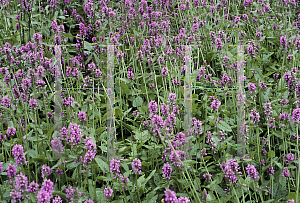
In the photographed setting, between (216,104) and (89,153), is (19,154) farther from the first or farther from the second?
(216,104)

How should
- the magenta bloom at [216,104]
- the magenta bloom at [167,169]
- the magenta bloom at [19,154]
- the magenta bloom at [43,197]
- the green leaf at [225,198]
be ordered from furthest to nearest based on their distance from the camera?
the magenta bloom at [216,104] → the green leaf at [225,198] → the magenta bloom at [167,169] → the magenta bloom at [19,154] → the magenta bloom at [43,197]

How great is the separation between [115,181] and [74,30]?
130 inches

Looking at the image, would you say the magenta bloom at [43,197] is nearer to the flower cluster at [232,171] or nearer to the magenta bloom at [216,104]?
the flower cluster at [232,171]

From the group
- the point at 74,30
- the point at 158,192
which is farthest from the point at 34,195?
the point at 74,30

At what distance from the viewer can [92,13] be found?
3.78 metres

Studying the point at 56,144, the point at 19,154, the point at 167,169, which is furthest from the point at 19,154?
the point at 167,169

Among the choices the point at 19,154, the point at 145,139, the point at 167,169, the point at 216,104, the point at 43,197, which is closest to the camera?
the point at 43,197

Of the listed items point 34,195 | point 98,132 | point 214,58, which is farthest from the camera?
point 214,58

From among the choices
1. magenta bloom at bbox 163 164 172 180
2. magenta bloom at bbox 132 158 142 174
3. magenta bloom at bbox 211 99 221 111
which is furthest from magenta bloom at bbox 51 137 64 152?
magenta bloom at bbox 211 99 221 111

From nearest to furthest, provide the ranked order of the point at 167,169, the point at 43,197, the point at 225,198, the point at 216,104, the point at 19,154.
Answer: the point at 43,197 → the point at 19,154 → the point at 167,169 → the point at 225,198 → the point at 216,104

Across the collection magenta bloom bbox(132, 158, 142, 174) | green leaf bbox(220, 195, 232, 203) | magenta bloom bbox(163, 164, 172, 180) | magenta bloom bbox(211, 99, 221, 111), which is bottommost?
green leaf bbox(220, 195, 232, 203)

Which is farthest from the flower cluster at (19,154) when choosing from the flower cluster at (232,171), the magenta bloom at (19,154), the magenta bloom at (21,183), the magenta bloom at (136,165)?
the flower cluster at (232,171)

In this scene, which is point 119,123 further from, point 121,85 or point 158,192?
point 158,192

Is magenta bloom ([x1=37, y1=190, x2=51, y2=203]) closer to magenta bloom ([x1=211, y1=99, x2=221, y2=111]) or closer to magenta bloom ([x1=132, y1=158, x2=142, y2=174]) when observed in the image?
magenta bloom ([x1=132, y1=158, x2=142, y2=174])
